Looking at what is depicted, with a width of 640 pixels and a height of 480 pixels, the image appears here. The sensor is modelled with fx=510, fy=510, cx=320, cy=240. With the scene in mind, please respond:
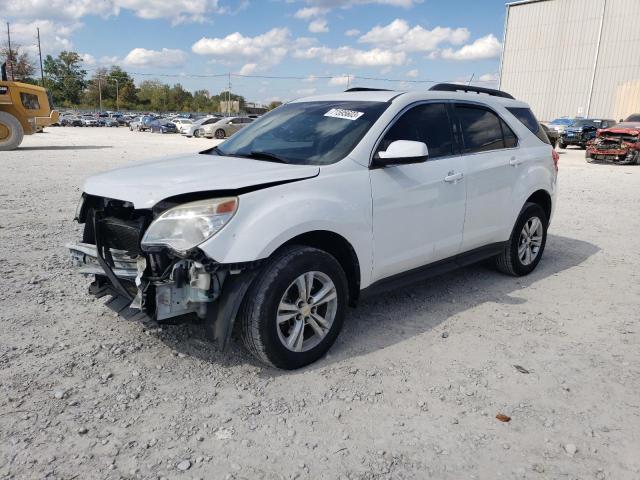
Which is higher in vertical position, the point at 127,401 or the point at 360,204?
the point at 360,204

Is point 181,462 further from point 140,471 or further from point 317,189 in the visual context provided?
point 317,189

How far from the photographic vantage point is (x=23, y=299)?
→ 428 cm

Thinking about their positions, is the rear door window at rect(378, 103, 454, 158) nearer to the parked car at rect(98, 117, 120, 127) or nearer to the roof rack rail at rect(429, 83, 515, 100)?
the roof rack rail at rect(429, 83, 515, 100)

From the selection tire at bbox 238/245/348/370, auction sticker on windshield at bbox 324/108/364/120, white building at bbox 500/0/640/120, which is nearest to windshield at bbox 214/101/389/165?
auction sticker on windshield at bbox 324/108/364/120

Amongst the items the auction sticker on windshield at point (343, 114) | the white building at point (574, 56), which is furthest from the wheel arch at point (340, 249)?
the white building at point (574, 56)

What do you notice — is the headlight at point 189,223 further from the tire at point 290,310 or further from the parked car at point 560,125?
the parked car at point 560,125

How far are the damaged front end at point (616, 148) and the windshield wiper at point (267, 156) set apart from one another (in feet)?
60.2

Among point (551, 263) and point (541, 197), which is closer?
point (541, 197)

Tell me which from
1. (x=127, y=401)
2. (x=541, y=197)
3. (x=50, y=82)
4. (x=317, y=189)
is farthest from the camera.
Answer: (x=50, y=82)

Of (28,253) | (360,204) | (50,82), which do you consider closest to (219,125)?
(28,253)

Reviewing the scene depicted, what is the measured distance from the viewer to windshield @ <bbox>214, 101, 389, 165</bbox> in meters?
3.66

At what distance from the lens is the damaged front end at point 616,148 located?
713 inches

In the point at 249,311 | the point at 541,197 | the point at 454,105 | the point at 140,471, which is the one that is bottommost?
the point at 140,471

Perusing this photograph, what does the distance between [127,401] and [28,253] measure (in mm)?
3410
